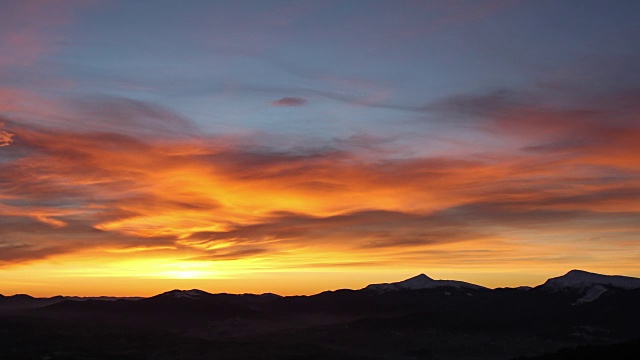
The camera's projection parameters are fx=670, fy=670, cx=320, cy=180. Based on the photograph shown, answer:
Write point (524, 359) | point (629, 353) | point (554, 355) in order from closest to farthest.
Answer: point (629, 353) < point (554, 355) < point (524, 359)

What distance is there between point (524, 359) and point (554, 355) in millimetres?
13336

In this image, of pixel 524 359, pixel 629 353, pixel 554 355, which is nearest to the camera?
pixel 629 353

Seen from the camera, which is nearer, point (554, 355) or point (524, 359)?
point (554, 355)

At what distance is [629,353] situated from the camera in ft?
424

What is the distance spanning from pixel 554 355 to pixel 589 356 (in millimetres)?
9199

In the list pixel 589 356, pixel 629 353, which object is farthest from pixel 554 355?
pixel 629 353

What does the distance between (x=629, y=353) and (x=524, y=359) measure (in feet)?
102

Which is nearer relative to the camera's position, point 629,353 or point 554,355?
point 629,353

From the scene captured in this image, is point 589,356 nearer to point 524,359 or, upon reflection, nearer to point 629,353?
point 629,353

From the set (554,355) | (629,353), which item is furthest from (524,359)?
(629,353)

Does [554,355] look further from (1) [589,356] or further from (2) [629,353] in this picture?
(2) [629,353]

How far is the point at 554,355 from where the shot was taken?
144375 mm

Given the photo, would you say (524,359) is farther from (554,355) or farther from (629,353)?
(629,353)
